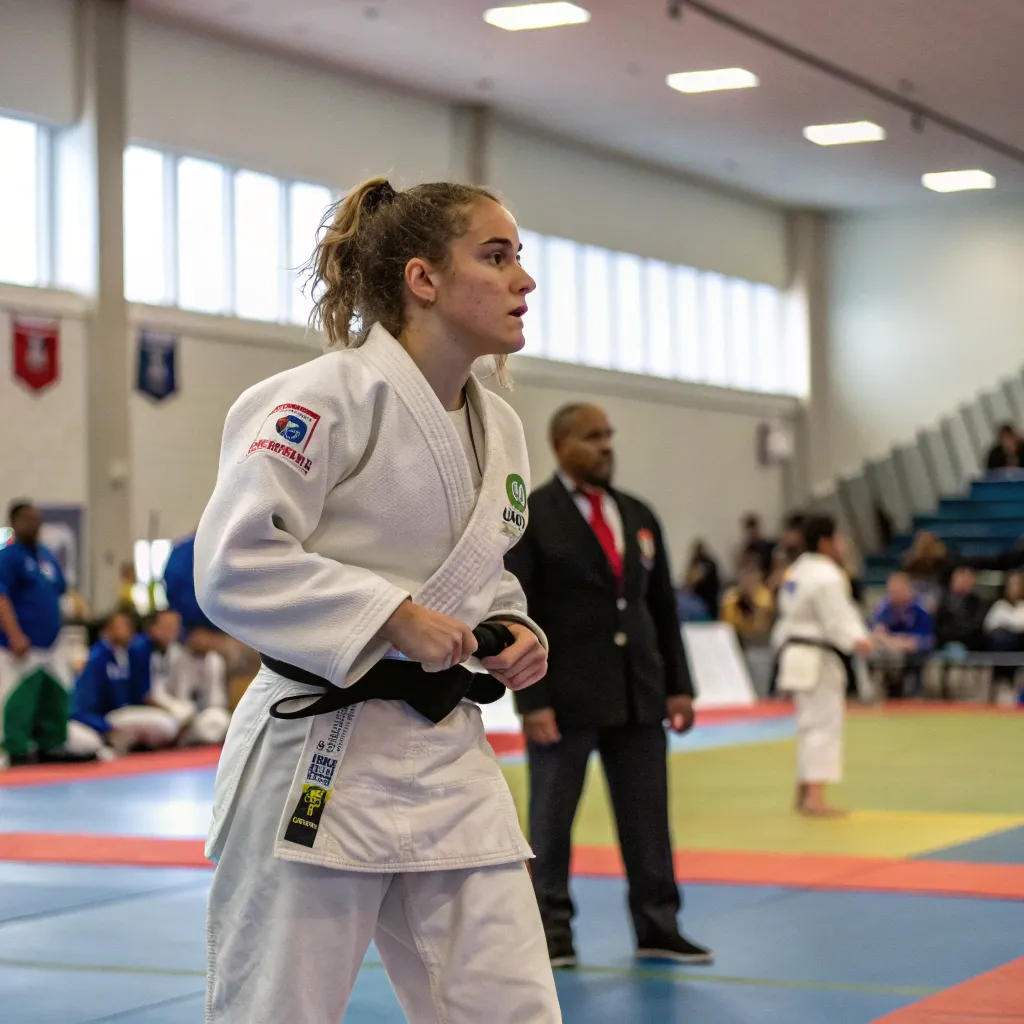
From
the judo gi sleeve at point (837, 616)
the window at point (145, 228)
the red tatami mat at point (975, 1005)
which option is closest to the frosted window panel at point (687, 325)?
the window at point (145, 228)

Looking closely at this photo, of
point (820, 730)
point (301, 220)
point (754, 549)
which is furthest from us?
point (754, 549)

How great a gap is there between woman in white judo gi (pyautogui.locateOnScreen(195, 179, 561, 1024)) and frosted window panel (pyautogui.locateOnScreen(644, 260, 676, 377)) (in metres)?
20.8

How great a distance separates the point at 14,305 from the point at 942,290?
15.4m

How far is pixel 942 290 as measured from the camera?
2588 cm

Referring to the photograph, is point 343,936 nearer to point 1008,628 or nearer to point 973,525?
point 1008,628

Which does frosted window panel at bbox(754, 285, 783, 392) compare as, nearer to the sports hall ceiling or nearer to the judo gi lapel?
the sports hall ceiling

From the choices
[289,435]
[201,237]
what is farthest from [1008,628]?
[289,435]

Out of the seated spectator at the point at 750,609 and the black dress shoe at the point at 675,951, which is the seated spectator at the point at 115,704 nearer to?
the black dress shoe at the point at 675,951

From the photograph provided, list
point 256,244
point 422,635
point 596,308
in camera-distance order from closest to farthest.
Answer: point 422,635, point 256,244, point 596,308

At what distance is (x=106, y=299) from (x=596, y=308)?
323 inches

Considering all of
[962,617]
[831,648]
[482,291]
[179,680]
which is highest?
[482,291]

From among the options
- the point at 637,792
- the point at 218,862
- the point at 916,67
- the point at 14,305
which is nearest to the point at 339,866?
the point at 218,862

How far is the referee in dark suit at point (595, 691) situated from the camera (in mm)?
5117

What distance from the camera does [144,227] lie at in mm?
16234
